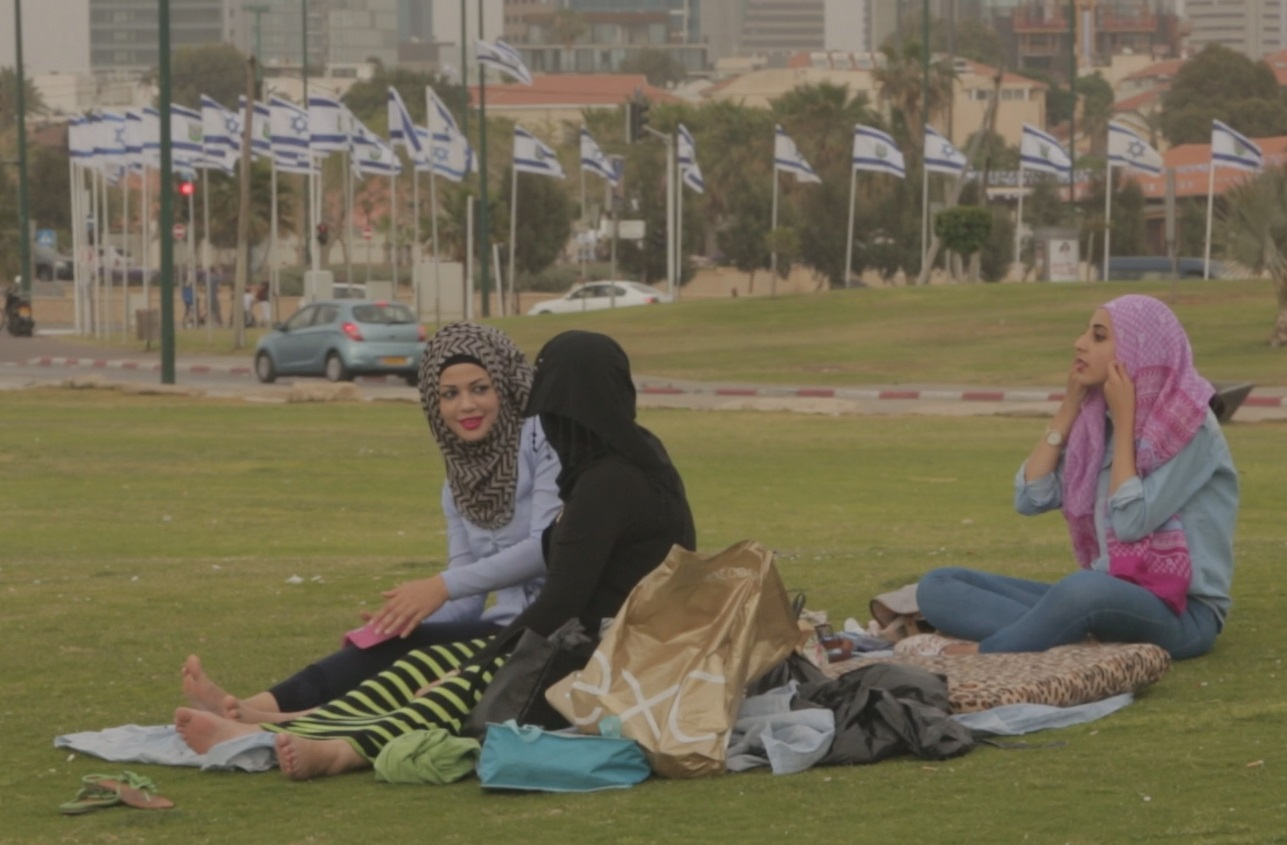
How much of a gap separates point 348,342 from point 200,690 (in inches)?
1171

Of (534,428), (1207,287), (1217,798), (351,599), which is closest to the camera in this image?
(1217,798)

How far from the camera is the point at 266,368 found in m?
37.3

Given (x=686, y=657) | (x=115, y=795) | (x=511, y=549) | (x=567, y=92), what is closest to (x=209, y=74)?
(x=567, y=92)

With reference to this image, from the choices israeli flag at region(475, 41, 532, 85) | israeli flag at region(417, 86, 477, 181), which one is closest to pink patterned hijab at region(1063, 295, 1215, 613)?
israeli flag at region(417, 86, 477, 181)

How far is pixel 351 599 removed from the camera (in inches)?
403

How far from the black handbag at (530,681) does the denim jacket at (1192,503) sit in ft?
6.45

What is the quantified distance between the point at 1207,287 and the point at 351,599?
126 feet

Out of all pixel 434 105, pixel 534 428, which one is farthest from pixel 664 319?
pixel 534 428

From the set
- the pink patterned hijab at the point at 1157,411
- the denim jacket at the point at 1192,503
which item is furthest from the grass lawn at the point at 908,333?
the pink patterned hijab at the point at 1157,411

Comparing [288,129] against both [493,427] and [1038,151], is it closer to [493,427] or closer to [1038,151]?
[1038,151]

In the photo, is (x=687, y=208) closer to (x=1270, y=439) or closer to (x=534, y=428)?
(x=1270, y=439)

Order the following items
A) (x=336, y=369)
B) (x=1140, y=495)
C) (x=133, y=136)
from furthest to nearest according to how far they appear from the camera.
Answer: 1. (x=133, y=136)
2. (x=336, y=369)
3. (x=1140, y=495)

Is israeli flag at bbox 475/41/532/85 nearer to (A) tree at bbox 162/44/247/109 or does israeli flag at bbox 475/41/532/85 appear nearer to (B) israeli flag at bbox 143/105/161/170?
(B) israeli flag at bbox 143/105/161/170

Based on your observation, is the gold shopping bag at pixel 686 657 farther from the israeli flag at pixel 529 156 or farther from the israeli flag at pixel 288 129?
the israeli flag at pixel 529 156
